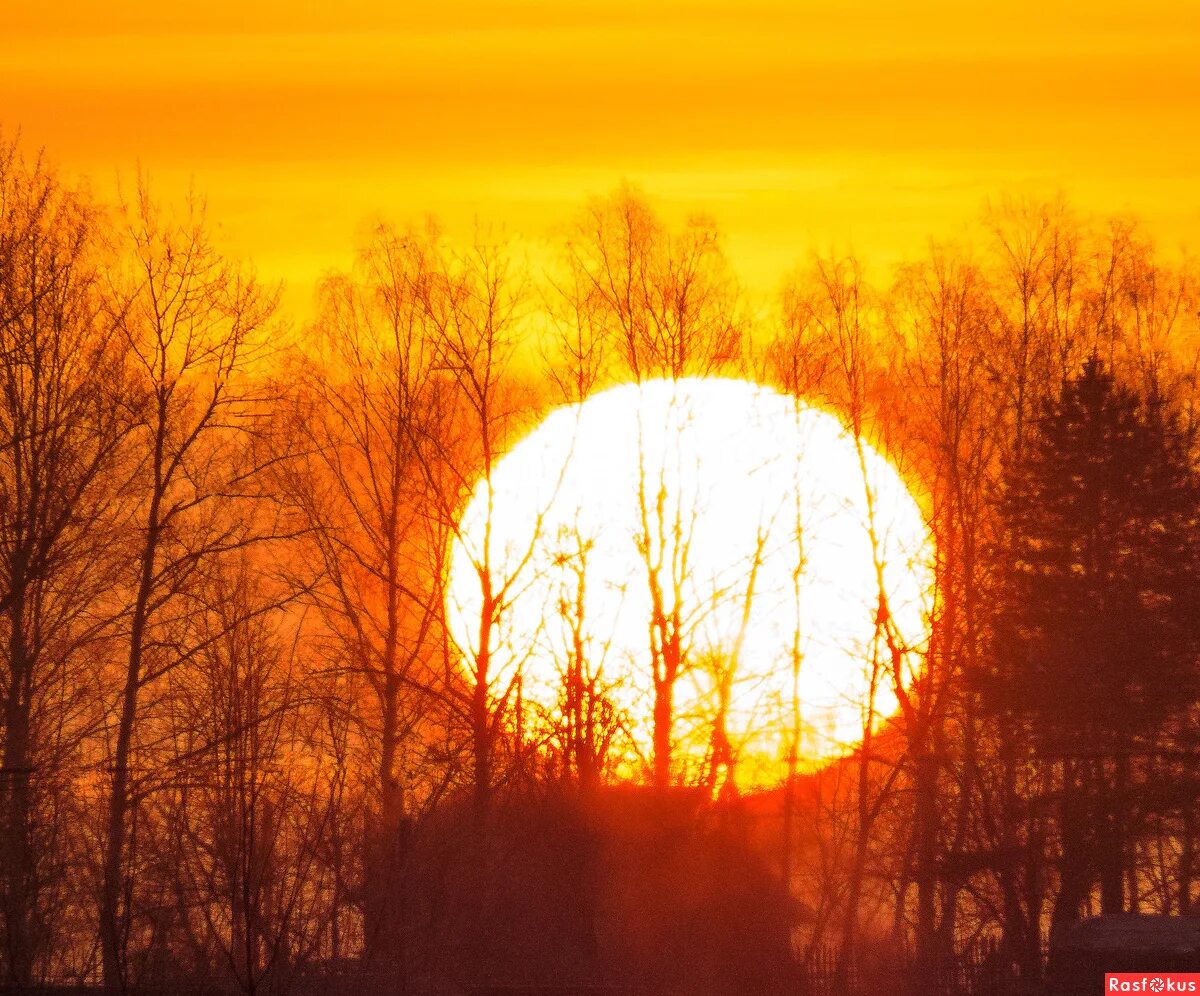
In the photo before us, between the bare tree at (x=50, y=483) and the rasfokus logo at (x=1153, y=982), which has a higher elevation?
the bare tree at (x=50, y=483)

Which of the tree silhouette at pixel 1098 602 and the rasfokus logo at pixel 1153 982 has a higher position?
the tree silhouette at pixel 1098 602

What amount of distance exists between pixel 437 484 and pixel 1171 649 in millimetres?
16055

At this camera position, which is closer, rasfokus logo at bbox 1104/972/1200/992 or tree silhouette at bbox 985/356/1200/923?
rasfokus logo at bbox 1104/972/1200/992

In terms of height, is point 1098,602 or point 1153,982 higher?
point 1098,602

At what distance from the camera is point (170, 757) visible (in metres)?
28.3

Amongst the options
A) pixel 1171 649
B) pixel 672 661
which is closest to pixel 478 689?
pixel 672 661

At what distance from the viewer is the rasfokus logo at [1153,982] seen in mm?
19953

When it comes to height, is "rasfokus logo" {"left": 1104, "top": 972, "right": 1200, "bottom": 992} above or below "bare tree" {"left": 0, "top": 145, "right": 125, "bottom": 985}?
below

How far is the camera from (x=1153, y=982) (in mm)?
20141

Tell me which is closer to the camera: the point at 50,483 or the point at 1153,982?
the point at 1153,982

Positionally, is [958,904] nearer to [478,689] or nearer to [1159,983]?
[478,689]

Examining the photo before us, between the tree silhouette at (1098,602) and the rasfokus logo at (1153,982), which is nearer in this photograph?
the rasfokus logo at (1153,982)

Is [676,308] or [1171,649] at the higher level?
[676,308]

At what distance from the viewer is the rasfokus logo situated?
19953 mm
